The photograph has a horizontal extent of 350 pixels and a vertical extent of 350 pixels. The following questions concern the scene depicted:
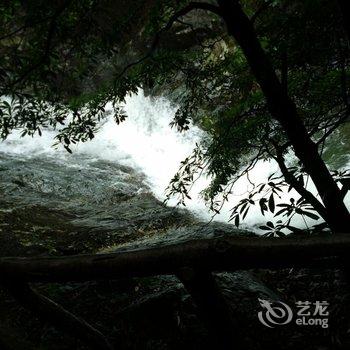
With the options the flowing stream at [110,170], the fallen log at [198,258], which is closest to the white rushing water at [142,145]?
the flowing stream at [110,170]

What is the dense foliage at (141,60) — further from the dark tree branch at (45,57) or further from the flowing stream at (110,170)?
the flowing stream at (110,170)

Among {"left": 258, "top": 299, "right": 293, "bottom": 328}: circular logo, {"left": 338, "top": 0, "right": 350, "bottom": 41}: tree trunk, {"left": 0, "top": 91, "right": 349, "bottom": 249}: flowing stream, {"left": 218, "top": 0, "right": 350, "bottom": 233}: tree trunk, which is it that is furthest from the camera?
{"left": 0, "top": 91, "right": 349, "bottom": 249}: flowing stream

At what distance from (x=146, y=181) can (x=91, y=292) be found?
846cm

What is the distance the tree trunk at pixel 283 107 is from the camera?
8.34ft

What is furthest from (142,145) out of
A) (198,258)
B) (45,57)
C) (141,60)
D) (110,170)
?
(198,258)

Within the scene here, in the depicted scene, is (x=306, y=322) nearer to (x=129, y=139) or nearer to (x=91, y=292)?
(x=91, y=292)

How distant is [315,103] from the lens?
4188mm

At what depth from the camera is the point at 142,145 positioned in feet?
49.8

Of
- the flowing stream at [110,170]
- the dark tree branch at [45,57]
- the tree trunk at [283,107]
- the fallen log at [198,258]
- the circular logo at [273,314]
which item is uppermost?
the flowing stream at [110,170]

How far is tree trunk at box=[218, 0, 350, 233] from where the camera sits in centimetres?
254

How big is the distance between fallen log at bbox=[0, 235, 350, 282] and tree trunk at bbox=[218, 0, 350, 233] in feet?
4.20

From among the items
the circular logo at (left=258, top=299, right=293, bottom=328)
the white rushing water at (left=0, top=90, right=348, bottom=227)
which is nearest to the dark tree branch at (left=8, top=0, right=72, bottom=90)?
the circular logo at (left=258, top=299, right=293, bottom=328)

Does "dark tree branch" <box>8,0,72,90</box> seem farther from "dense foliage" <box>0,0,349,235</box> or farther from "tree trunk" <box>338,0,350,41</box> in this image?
"tree trunk" <box>338,0,350,41</box>

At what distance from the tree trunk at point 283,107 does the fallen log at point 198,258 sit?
1280 millimetres
